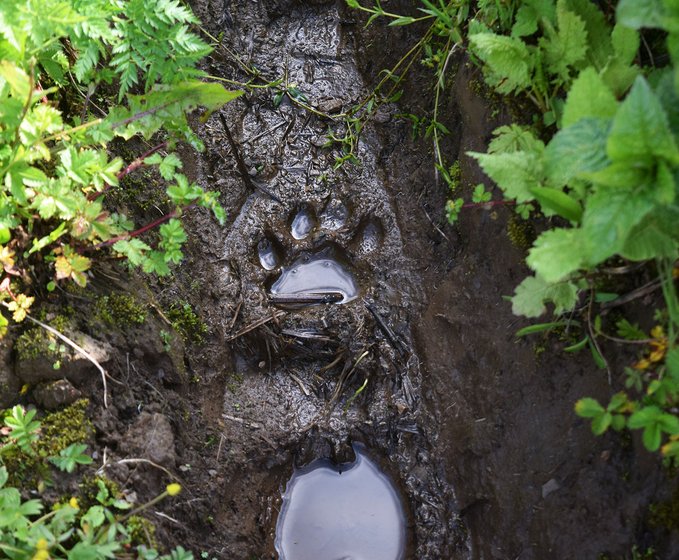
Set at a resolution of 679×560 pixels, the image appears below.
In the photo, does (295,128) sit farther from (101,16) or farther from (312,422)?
(312,422)

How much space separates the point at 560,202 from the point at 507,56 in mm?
722

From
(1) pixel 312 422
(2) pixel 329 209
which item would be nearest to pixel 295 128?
(2) pixel 329 209

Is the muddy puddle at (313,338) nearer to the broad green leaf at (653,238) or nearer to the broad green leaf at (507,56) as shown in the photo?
the broad green leaf at (507,56)

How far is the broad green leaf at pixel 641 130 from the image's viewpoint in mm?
1633

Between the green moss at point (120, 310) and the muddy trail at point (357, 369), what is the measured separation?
2.2 inches

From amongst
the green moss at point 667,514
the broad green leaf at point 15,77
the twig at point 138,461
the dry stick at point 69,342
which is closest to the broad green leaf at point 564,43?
the green moss at point 667,514

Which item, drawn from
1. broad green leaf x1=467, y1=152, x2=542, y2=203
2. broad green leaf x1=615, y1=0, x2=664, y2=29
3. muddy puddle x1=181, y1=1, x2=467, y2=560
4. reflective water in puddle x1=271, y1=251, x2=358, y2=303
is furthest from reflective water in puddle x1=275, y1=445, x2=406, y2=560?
broad green leaf x1=615, y1=0, x2=664, y2=29

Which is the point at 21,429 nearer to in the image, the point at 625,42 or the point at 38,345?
the point at 38,345

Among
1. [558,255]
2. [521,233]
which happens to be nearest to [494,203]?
[521,233]

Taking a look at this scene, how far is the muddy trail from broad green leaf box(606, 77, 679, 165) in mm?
850

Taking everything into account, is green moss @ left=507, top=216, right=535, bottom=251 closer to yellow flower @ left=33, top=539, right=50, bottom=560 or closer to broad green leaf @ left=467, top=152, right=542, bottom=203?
broad green leaf @ left=467, top=152, right=542, bottom=203

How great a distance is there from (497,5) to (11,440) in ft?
8.70

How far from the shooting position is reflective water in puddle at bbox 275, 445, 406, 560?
2768 mm

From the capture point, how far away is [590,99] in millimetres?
1879
